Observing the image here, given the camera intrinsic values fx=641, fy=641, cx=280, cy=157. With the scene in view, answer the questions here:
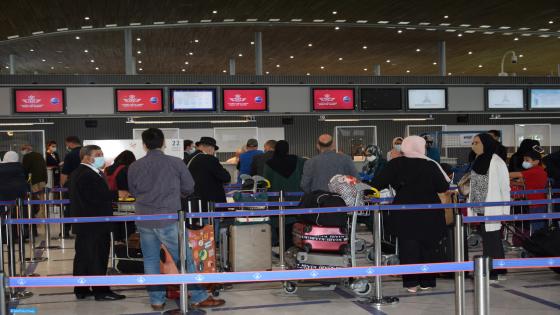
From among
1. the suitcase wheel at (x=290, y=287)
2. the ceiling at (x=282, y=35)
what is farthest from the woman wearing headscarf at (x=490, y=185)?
the ceiling at (x=282, y=35)

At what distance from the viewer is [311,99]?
15008 millimetres

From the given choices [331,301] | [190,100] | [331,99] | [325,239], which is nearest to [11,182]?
[325,239]

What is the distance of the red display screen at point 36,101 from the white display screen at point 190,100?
2.52m

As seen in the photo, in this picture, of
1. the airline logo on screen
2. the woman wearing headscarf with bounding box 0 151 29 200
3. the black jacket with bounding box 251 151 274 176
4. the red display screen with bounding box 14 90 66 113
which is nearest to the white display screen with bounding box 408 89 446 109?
the black jacket with bounding box 251 151 274 176

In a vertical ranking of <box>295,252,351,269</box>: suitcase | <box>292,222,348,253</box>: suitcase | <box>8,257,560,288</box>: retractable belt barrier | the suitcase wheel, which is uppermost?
<box>8,257,560,288</box>: retractable belt barrier

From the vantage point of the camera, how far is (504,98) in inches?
642

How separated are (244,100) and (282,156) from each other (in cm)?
658

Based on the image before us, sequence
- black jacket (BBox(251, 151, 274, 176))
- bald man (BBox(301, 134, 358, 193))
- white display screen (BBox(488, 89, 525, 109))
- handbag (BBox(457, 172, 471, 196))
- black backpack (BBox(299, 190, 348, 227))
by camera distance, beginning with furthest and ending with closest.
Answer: white display screen (BBox(488, 89, 525, 109))
black jacket (BBox(251, 151, 274, 176))
handbag (BBox(457, 172, 471, 196))
bald man (BBox(301, 134, 358, 193))
black backpack (BBox(299, 190, 348, 227))

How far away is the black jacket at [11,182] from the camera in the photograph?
→ 909 cm

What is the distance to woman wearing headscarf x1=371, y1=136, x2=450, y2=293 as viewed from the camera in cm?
620

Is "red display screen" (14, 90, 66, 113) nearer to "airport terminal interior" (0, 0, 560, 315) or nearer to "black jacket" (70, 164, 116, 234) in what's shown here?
"airport terminal interior" (0, 0, 560, 315)

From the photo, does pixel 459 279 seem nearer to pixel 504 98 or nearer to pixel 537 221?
pixel 537 221

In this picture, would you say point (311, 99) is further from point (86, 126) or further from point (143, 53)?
point (143, 53)

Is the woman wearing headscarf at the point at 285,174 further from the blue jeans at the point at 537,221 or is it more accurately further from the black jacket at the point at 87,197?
the blue jeans at the point at 537,221
